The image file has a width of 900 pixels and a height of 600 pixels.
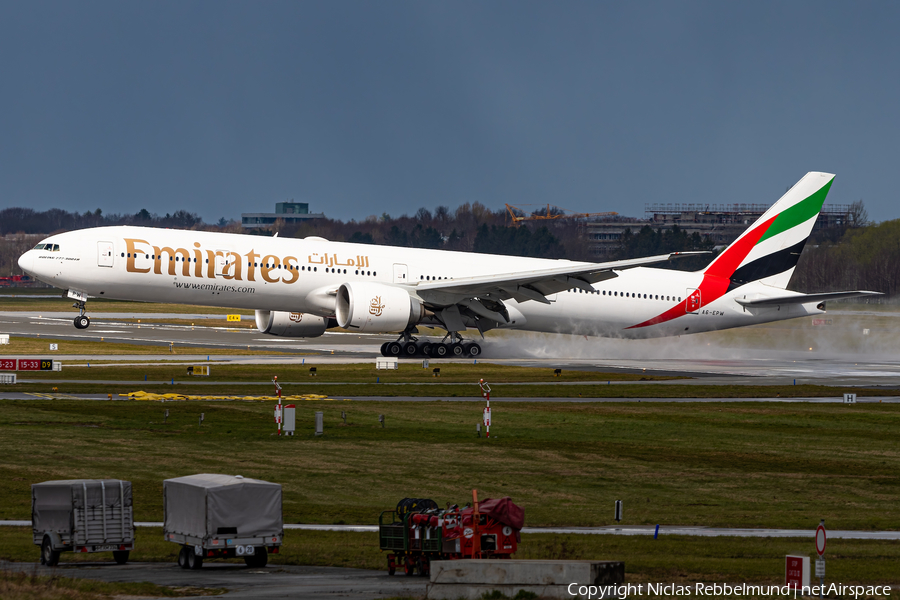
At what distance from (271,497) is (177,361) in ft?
127

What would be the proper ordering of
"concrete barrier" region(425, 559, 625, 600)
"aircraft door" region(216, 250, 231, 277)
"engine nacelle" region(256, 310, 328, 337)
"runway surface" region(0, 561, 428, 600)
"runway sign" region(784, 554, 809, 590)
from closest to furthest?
"concrete barrier" region(425, 559, 625, 600) < "runway sign" region(784, 554, 809, 590) < "runway surface" region(0, 561, 428, 600) < "aircraft door" region(216, 250, 231, 277) < "engine nacelle" region(256, 310, 328, 337)

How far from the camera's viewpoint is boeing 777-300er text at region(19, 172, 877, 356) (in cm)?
4997

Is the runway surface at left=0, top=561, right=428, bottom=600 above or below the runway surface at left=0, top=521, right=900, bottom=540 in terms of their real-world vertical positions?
above

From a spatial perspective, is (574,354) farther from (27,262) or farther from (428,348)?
(27,262)

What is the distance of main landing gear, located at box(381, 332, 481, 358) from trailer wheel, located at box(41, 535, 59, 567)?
125 feet

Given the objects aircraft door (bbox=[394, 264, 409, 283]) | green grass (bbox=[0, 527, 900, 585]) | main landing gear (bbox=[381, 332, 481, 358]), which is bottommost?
green grass (bbox=[0, 527, 900, 585])

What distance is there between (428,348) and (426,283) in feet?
12.0

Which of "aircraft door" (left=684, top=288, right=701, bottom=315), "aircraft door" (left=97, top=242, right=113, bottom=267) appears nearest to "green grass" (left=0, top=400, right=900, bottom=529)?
"aircraft door" (left=97, top=242, right=113, bottom=267)

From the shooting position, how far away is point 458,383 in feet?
152

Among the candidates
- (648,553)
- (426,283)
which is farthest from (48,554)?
(426,283)

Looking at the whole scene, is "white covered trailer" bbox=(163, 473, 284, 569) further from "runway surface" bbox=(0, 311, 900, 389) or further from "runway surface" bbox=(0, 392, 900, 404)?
"runway surface" bbox=(0, 311, 900, 389)

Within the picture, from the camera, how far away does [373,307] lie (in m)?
51.3

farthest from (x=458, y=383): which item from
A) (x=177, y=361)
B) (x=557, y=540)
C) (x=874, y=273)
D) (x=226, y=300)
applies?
(x=874, y=273)

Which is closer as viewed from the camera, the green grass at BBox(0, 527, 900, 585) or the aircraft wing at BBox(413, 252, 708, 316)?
the green grass at BBox(0, 527, 900, 585)
